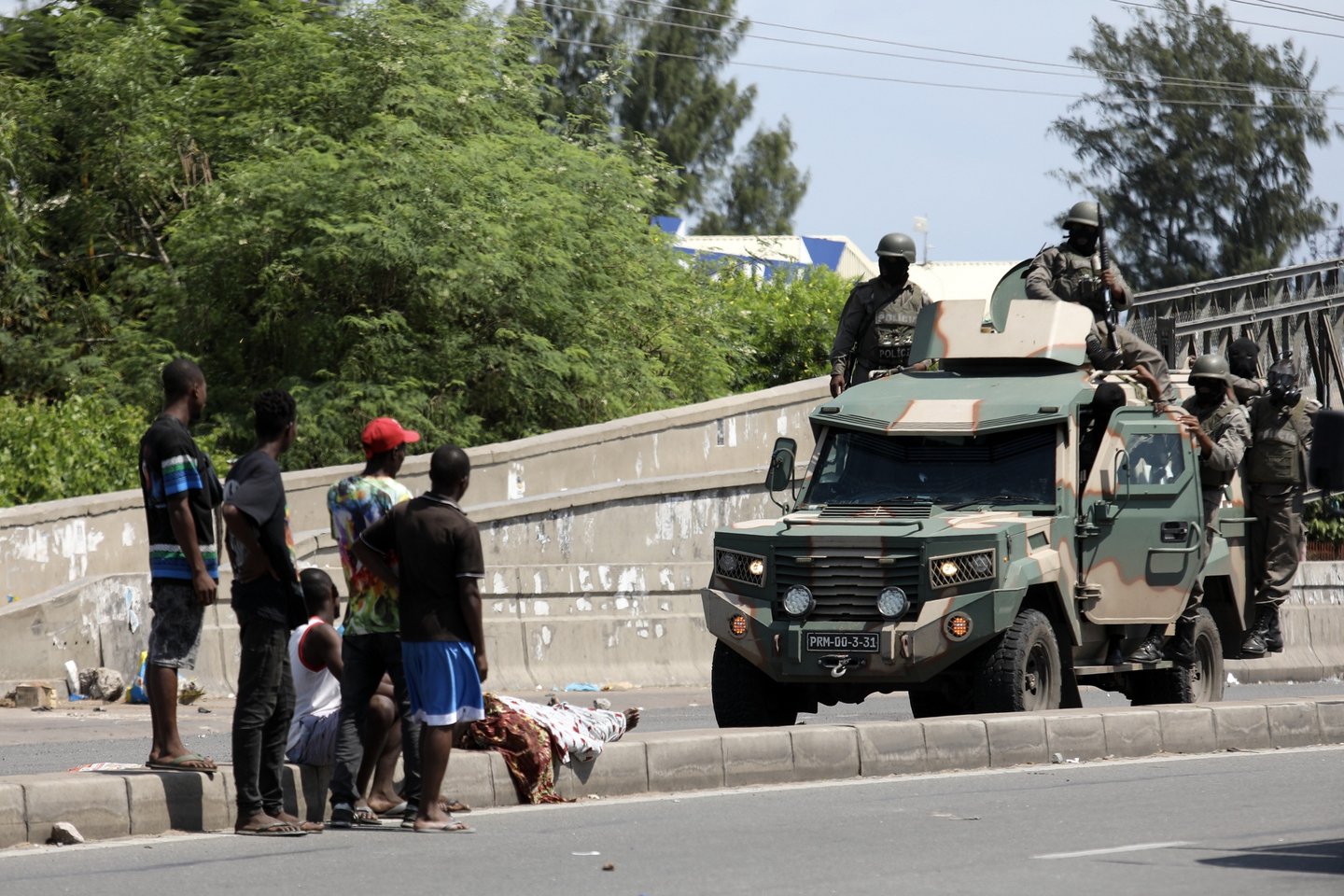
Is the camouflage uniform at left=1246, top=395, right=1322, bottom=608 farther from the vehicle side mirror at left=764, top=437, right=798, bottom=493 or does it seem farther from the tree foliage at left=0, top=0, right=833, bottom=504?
the tree foliage at left=0, top=0, right=833, bottom=504

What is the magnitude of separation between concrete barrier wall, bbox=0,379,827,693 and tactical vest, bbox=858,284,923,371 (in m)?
4.12

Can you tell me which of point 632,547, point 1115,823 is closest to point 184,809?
point 1115,823

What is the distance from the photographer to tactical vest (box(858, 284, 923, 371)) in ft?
51.0

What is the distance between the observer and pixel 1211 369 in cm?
1455

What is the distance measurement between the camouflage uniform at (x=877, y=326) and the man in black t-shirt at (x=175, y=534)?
25.5 feet

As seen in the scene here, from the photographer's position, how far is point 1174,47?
8025 cm

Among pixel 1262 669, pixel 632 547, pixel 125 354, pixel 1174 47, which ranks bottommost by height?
pixel 1262 669

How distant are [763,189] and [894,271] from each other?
196 feet

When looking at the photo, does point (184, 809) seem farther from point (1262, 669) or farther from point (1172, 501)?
point (1262, 669)

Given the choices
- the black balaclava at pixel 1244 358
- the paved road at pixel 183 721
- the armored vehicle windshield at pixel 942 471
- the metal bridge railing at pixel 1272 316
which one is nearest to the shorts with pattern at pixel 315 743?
the paved road at pixel 183 721

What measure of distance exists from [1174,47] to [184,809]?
253ft

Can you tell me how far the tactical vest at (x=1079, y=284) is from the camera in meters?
14.6

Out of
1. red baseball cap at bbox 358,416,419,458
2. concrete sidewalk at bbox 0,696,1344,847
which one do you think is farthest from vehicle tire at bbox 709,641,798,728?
red baseball cap at bbox 358,416,419,458

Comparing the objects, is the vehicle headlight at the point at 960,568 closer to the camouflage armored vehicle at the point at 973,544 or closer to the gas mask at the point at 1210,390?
the camouflage armored vehicle at the point at 973,544
